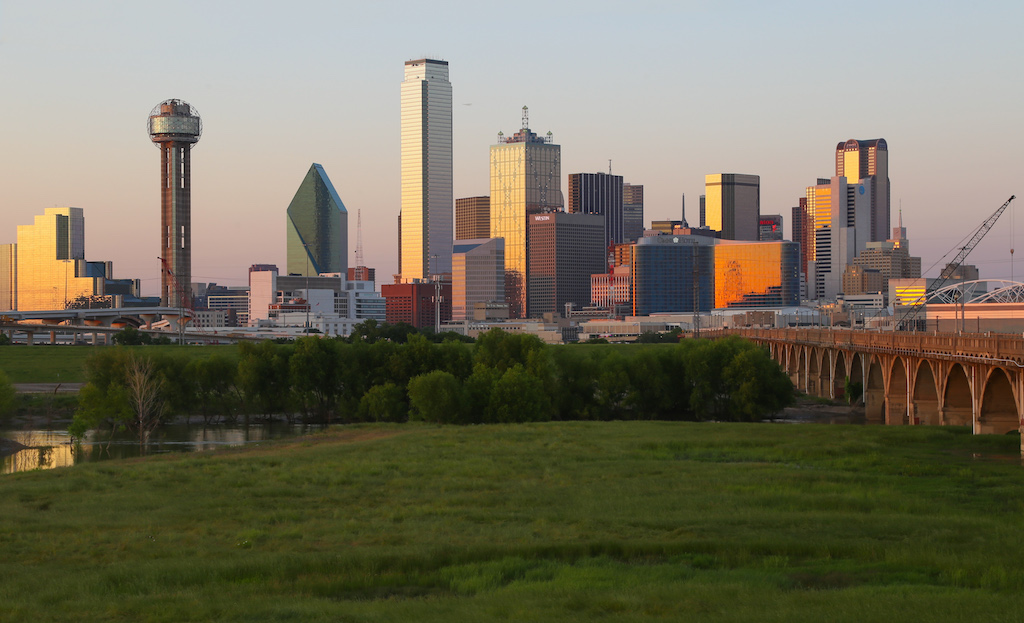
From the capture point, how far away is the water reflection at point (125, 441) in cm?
7894

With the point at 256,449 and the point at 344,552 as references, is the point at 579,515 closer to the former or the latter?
the point at 344,552

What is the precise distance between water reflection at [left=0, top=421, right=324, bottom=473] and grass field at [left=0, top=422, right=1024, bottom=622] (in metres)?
21.3

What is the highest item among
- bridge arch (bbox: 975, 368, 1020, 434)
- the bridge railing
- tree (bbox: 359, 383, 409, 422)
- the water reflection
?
the bridge railing

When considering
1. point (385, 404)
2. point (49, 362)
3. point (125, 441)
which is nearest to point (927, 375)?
point (385, 404)

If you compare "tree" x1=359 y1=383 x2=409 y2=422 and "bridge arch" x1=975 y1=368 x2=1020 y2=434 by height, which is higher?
A: "bridge arch" x1=975 y1=368 x2=1020 y2=434

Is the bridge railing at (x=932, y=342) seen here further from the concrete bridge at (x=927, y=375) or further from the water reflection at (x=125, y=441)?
the water reflection at (x=125, y=441)

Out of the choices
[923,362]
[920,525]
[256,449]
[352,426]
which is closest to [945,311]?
[923,362]

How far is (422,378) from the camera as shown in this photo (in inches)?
3760

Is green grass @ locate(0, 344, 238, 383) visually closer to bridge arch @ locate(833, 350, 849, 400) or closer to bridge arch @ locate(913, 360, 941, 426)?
bridge arch @ locate(833, 350, 849, 400)

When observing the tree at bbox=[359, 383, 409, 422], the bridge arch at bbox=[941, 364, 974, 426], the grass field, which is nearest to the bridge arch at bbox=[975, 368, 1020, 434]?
the bridge arch at bbox=[941, 364, 974, 426]

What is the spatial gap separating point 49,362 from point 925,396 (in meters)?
125

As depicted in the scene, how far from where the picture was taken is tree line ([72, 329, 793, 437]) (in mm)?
101938

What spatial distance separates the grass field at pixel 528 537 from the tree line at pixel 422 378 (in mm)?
41462

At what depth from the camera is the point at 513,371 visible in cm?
9544
